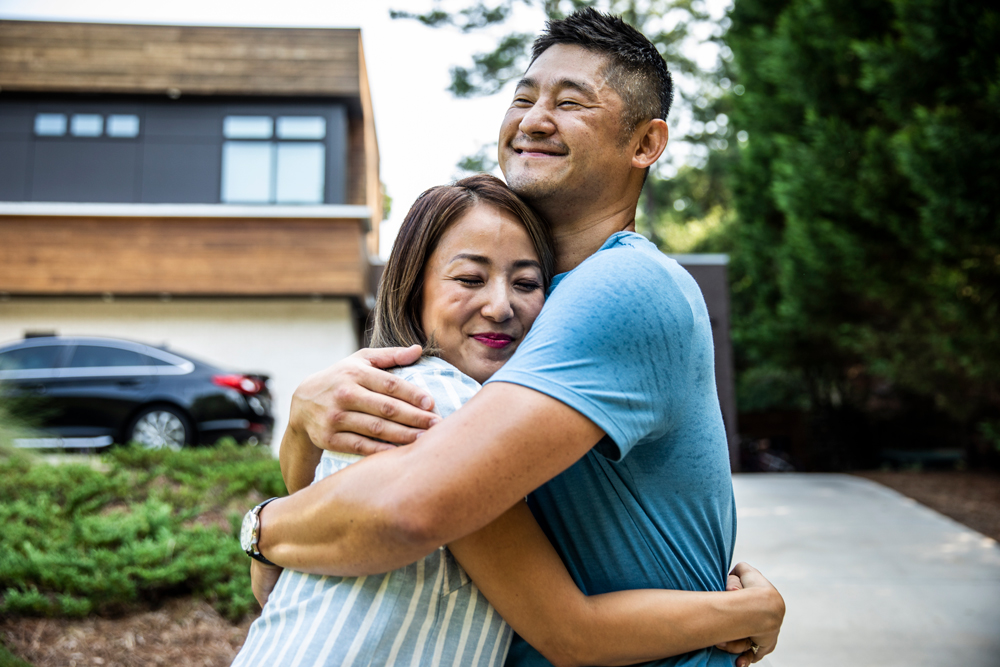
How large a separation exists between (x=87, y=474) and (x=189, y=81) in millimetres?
9615

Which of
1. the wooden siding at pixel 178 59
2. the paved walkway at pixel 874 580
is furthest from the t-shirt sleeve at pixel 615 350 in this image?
the wooden siding at pixel 178 59

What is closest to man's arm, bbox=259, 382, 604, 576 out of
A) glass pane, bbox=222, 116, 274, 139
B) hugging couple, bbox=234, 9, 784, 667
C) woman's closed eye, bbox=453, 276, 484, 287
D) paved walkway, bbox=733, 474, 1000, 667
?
hugging couple, bbox=234, 9, 784, 667

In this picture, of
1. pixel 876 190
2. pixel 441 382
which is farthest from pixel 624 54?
pixel 876 190

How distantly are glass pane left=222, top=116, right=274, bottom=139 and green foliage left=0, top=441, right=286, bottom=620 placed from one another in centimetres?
842

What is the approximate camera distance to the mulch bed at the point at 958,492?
348 inches

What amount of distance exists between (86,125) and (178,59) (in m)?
1.99

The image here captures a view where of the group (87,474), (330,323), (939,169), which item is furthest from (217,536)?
(330,323)

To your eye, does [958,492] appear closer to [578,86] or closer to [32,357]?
[578,86]

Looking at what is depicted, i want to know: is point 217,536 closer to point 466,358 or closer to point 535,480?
point 466,358

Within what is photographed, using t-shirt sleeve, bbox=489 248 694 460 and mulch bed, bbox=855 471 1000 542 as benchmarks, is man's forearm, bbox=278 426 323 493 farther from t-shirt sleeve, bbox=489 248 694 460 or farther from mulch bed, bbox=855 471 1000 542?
mulch bed, bbox=855 471 1000 542

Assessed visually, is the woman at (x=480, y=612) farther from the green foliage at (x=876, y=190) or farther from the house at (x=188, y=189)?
the house at (x=188, y=189)

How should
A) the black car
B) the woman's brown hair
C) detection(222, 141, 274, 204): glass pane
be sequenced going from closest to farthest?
the woman's brown hair → the black car → detection(222, 141, 274, 204): glass pane

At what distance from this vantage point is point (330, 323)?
45.9 ft

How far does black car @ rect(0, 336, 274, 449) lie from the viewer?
1017cm
